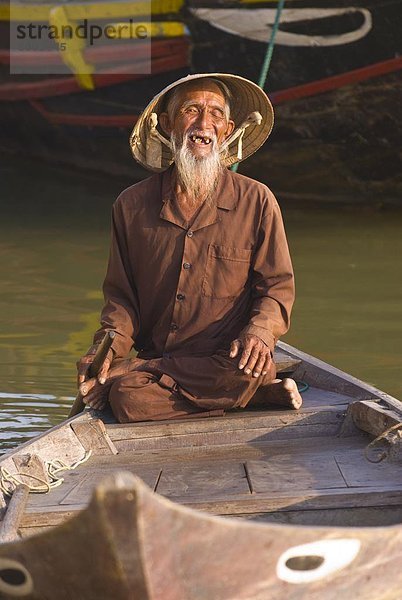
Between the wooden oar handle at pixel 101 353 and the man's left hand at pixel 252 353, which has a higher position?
the man's left hand at pixel 252 353

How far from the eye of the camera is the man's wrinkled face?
12.9 ft

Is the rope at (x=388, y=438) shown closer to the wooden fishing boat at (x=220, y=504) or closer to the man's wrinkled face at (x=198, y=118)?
the wooden fishing boat at (x=220, y=504)

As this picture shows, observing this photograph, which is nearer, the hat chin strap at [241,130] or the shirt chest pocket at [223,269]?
the shirt chest pocket at [223,269]

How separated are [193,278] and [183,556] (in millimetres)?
1714

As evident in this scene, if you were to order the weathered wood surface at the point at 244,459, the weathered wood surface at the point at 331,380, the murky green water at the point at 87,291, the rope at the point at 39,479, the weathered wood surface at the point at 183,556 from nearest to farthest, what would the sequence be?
the weathered wood surface at the point at 183,556 < the weathered wood surface at the point at 244,459 < the rope at the point at 39,479 < the weathered wood surface at the point at 331,380 < the murky green water at the point at 87,291

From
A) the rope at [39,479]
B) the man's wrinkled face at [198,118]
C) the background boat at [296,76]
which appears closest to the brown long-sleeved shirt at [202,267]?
the man's wrinkled face at [198,118]

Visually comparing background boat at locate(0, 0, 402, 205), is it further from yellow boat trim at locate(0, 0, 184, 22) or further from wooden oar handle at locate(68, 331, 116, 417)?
wooden oar handle at locate(68, 331, 116, 417)

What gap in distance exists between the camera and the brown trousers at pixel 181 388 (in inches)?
151

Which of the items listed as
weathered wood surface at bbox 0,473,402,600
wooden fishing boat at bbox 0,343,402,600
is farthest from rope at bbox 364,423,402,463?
weathered wood surface at bbox 0,473,402,600

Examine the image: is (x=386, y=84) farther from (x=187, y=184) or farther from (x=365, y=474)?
(x=365, y=474)

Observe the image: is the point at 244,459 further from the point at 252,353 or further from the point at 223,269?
the point at 223,269

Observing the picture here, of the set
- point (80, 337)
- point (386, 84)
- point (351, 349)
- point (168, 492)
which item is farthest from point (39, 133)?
point (168, 492)

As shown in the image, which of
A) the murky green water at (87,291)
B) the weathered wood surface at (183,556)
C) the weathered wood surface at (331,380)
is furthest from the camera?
the murky green water at (87,291)

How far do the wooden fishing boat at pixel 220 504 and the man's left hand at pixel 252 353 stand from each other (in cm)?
21
